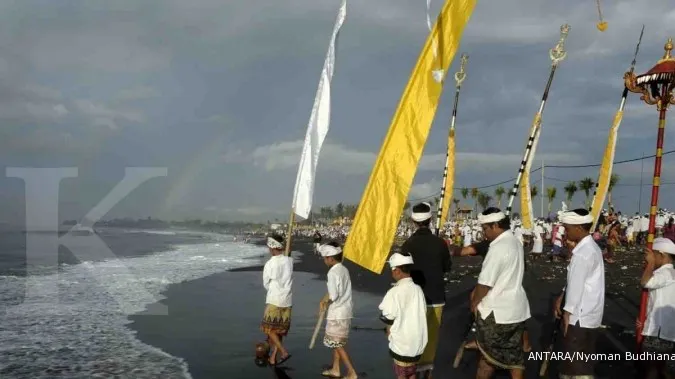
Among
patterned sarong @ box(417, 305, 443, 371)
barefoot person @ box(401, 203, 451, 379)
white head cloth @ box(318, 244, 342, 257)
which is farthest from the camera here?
white head cloth @ box(318, 244, 342, 257)

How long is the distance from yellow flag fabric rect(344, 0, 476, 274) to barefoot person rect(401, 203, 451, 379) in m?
0.50

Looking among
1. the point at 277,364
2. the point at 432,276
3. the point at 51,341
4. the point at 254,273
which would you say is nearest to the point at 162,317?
the point at 51,341

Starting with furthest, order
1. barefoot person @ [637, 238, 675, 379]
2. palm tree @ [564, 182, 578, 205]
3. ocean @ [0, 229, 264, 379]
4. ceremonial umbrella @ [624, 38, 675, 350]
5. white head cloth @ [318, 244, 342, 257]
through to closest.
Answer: palm tree @ [564, 182, 578, 205] → ocean @ [0, 229, 264, 379] → ceremonial umbrella @ [624, 38, 675, 350] → white head cloth @ [318, 244, 342, 257] → barefoot person @ [637, 238, 675, 379]

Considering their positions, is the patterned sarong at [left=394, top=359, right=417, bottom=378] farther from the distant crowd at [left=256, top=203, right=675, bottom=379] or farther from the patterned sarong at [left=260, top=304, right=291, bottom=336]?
the patterned sarong at [left=260, top=304, right=291, bottom=336]

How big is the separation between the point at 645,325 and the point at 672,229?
12.9 metres

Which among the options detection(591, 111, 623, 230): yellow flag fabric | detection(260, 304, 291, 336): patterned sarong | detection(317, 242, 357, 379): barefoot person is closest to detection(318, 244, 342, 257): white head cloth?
detection(317, 242, 357, 379): barefoot person

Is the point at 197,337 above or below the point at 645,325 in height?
below

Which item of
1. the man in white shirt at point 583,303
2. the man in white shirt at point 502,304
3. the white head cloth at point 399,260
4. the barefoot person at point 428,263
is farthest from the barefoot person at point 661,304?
the white head cloth at point 399,260

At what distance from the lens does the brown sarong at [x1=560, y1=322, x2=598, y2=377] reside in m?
4.90

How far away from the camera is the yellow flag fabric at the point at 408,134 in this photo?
5.06 metres

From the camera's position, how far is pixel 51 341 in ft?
33.9

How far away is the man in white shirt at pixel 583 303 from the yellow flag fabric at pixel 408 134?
5.53 ft

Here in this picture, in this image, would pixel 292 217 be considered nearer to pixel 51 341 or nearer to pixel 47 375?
pixel 47 375

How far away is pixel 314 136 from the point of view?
6168 millimetres
